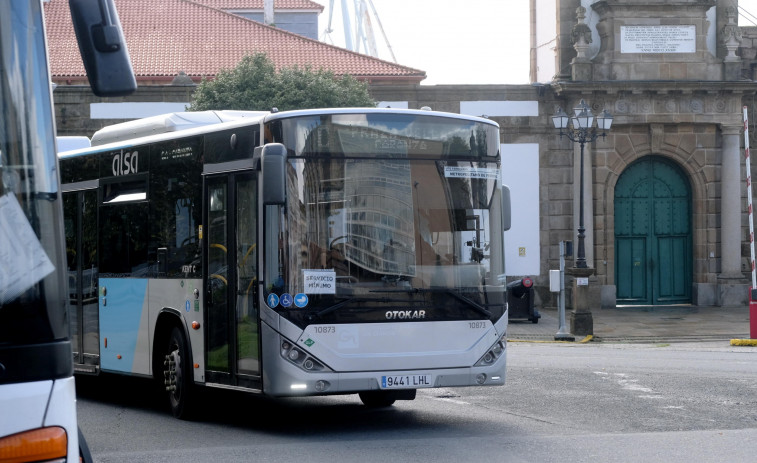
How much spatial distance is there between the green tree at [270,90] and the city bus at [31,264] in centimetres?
2502

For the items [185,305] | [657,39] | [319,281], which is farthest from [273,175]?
[657,39]

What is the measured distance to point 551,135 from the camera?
33.1m

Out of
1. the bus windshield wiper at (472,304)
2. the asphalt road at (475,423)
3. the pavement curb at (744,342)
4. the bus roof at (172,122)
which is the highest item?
the bus roof at (172,122)

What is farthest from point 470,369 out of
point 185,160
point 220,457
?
point 185,160

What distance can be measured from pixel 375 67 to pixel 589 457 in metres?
31.0

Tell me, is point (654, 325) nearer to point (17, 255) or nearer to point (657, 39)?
point (657, 39)

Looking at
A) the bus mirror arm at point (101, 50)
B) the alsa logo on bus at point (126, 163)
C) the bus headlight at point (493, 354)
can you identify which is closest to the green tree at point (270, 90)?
the alsa logo on bus at point (126, 163)

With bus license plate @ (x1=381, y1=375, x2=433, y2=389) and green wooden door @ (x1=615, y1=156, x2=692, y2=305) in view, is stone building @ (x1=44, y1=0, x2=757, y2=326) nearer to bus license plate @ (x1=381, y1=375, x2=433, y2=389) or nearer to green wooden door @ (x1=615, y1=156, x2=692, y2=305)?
green wooden door @ (x1=615, y1=156, x2=692, y2=305)

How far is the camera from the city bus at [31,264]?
3891 mm

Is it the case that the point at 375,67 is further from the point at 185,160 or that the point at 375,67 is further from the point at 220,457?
the point at 220,457

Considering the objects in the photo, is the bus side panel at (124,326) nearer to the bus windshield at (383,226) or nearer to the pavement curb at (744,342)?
the bus windshield at (383,226)

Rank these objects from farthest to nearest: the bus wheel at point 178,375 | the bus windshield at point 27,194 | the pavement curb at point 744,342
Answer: the pavement curb at point 744,342 < the bus wheel at point 178,375 < the bus windshield at point 27,194

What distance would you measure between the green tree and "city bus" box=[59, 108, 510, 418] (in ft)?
60.2

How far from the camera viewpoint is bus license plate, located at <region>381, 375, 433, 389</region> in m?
9.66
